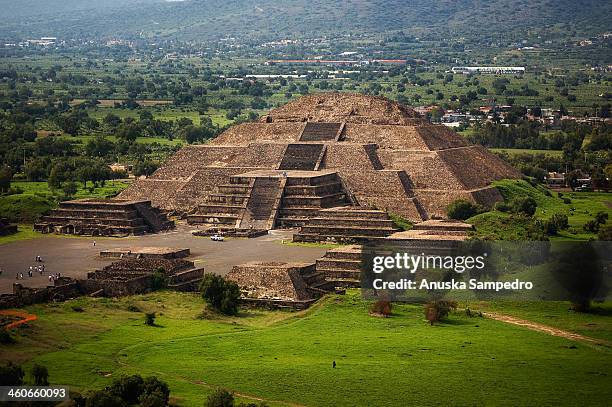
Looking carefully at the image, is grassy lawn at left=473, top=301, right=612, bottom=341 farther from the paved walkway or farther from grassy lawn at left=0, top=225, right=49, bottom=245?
grassy lawn at left=0, top=225, right=49, bottom=245

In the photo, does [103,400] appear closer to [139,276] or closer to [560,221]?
[139,276]

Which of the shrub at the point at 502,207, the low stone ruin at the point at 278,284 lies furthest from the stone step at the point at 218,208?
the low stone ruin at the point at 278,284

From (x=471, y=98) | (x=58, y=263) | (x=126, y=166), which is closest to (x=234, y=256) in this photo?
(x=58, y=263)

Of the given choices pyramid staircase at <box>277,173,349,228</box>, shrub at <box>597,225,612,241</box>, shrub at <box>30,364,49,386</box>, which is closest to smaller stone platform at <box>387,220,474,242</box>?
shrub at <box>597,225,612,241</box>

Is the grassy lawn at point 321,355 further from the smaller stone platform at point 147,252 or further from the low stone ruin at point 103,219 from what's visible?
the low stone ruin at point 103,219

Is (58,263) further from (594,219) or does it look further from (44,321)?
(594,219)

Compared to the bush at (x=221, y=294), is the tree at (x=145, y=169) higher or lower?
higher
